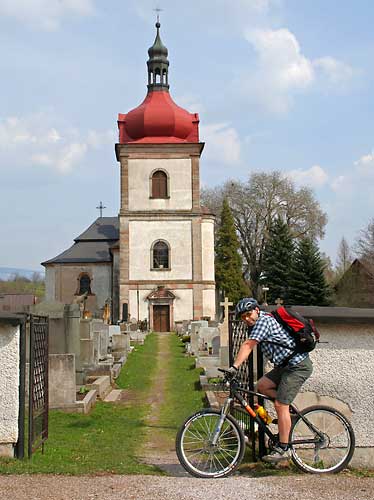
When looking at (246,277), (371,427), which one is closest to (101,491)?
(371,427)

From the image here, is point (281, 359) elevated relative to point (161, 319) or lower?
elevated

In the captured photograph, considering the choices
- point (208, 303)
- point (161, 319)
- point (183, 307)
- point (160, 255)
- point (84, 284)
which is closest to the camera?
point (183, 307)

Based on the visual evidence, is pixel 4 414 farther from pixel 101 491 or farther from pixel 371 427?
pixel 371 427

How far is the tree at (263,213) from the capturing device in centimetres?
5769

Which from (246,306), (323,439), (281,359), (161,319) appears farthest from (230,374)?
(161,319)

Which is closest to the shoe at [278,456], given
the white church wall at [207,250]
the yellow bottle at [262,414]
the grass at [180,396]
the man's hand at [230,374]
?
the yellow bottle at [262,414]

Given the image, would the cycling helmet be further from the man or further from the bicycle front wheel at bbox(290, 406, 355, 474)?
the bicycle front wheel at bbox(290, 406, 355, 474)

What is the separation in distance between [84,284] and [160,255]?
784 cm

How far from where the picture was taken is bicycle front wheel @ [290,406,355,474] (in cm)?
623

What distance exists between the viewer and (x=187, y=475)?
6191 mm

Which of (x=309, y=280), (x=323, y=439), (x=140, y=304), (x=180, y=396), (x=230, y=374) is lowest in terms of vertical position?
(x=180, y=396)

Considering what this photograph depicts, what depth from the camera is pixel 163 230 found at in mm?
42844

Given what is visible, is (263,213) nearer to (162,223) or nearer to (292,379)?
(162,223)

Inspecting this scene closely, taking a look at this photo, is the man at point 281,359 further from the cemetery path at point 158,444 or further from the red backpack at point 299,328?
the cemetery path at point 158,444
